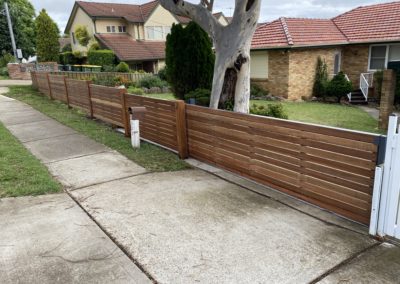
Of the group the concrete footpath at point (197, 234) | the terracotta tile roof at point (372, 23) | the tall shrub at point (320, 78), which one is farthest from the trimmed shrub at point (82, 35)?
the concrete footpath at point (197, 234)

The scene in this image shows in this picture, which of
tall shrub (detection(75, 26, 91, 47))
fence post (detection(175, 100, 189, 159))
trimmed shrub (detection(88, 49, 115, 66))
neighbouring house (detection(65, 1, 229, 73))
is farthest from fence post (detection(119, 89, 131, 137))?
tall shrub (detection(75, 26, 91, 47))

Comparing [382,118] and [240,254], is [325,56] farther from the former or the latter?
[240,254]

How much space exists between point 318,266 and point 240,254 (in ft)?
2.38

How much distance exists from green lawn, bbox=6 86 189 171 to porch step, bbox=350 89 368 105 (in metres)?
13.4

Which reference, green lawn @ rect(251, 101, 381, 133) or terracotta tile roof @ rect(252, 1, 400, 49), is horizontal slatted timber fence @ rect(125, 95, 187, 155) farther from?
terracotta tile roof @ rect(252, 1, 400, 49)

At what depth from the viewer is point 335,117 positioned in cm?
1314

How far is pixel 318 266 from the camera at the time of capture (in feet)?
10.3

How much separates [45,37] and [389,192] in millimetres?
36331

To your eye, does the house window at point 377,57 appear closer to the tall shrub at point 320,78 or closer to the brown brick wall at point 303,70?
the brown brick wall at point 303,70

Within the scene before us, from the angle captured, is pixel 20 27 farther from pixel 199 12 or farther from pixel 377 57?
pixel 199 12

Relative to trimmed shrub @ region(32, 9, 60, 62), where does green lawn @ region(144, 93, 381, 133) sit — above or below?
below

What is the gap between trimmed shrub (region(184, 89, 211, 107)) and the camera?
9.15 meters

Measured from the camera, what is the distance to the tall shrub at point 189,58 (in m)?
9.53

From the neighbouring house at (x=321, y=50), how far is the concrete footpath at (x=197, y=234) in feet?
43.6
